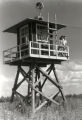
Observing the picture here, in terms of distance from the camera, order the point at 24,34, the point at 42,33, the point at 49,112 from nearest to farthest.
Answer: the point at 49,112 → the point at 42,33 → the point at 24,34

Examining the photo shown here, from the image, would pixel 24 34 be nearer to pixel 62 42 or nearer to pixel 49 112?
pixel 62 42

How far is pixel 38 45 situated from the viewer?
22469 mm

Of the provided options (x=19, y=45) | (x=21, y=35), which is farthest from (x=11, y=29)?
(x=19, y=45)

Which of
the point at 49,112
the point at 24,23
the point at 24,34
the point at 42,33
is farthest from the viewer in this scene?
the point at 24,34

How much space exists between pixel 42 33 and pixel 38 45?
137cm

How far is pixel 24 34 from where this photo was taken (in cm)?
2384

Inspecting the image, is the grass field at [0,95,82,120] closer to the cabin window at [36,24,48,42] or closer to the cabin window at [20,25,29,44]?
the cabin window at [20,25,29,44]

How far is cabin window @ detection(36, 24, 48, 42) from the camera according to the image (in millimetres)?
23156

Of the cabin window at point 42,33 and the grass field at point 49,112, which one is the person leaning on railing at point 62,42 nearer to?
the cabin window at point 42,33

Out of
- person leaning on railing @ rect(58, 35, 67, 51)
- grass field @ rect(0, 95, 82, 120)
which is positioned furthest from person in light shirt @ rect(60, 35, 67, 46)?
grass field @ rect(0, 95, 82, 120)

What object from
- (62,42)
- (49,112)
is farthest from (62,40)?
(49,112)

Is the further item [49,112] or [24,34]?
[24,34]

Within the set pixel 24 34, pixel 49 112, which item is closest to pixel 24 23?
pixel 24 34

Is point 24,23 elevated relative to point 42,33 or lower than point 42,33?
elevated
